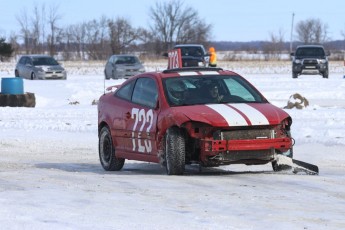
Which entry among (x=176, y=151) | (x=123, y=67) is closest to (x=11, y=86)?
(x=176, y=151)

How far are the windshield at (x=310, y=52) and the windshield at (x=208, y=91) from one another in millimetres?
32477

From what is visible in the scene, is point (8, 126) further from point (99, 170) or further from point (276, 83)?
point (276, 83)

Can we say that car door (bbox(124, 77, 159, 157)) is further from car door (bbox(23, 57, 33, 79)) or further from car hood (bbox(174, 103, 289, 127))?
car door (bbox(23, 57, 33, 79))

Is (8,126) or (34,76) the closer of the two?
(8,126)

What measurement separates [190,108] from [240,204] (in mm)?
3009

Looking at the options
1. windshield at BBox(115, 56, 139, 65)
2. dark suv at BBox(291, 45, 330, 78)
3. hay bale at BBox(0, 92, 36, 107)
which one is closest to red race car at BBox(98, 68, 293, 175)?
hay bale at BBox(0, 92, 36, 107)

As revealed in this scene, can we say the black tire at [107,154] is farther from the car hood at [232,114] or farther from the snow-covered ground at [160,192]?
the car hood at [232,114]

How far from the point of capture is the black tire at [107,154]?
12.6 metres

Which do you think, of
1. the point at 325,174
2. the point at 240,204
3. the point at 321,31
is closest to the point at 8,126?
the point at 325,174

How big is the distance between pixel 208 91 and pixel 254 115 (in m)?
1.03

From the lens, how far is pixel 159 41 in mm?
108875

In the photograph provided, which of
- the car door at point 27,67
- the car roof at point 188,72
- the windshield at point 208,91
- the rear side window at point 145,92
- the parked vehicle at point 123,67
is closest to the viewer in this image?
the windshield at point 208,91

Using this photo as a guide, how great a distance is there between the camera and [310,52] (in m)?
44.2

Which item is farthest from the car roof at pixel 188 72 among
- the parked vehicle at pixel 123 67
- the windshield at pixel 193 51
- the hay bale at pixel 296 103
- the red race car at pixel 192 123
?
the parked vehicle at pixel 123 67
